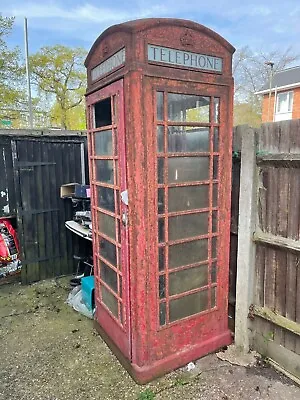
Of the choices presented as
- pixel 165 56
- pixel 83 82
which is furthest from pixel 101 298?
pixel 83 82

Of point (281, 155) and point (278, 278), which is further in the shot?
point (278, 278)

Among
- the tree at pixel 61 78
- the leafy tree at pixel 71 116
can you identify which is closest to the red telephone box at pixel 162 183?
the leafy tree at pixel 71 116

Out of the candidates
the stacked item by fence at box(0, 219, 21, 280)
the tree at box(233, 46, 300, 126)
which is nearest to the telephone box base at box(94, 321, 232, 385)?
the stacked item by fence at box(0, 219, 21, 280)

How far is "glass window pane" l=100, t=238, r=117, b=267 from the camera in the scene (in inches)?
98.9

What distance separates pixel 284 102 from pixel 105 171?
19.5 m

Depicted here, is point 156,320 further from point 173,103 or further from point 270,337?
point 173,103

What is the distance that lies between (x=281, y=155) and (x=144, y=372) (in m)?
1.94

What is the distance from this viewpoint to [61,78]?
543 inches

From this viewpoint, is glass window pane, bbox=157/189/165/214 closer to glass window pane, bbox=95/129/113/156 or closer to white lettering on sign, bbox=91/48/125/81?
glass window pane, bbox=95/129/113/156

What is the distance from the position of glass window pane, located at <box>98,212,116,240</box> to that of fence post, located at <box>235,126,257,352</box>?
108 centimetres

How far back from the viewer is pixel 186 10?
20.5 feet

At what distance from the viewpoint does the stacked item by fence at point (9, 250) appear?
162 inches

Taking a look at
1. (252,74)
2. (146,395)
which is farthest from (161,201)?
(252,74)

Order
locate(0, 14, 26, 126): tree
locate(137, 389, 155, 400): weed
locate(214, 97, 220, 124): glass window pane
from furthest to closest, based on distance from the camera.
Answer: locate(0, 14, 26, 126): tree → locate(214, 97, 220, 124): glass window pane → locate(137, 389, 155, 400): weed
